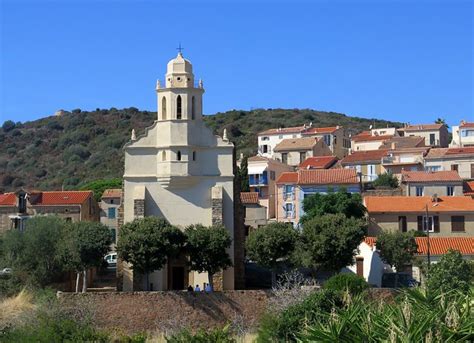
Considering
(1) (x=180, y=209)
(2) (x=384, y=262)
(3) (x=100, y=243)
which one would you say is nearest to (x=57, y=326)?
(3) (x=100, y=243)

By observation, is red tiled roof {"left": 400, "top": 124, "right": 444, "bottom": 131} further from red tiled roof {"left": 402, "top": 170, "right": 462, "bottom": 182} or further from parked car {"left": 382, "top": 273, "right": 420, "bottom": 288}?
parked car {"left": 382, "top": 273, "right": 420, "bottom": 288}

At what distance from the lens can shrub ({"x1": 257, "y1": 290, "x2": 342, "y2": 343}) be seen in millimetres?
34969

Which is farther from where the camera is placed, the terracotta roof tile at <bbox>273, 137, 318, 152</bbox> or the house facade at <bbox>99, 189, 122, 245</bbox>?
the terracotta roof tile at <bbox>273, 137, 318, 152</bbox>

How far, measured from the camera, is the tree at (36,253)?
49569 millimetres

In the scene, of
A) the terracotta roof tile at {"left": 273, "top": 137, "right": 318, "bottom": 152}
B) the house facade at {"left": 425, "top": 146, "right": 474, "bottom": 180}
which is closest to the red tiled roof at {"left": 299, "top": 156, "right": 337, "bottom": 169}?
the terracotta roof tile at {"left": 273, "top": 137, "right": 318, "bottom": 152}

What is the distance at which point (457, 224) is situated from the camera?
63.3m

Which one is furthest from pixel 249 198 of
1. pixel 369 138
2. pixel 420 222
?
pixel 369 138

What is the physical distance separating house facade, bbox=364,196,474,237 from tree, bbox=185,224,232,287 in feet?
65.8

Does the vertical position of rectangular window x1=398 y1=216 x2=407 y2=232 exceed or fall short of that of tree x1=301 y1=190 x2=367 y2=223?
it falls short

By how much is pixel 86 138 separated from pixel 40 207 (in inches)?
3024

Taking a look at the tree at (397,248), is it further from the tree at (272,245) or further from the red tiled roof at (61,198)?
the red tiled roof at (61,198)

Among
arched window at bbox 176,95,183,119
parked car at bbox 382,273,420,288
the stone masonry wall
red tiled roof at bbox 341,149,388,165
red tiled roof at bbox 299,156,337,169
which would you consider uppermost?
red tiled roof at bbox 341,149,388,165

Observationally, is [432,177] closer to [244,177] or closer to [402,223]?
[402,223]

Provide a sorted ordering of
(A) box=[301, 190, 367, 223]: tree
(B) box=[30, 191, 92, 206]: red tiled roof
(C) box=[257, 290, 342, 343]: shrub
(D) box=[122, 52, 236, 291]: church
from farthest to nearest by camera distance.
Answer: (B) box=[30, 191, 92, 206]: red tiled roof → (A) box=[301, 190, 367, 223]: tree → (D) box=[122, 52, 236, 291]: church → (C) box=[257, 290, 342, 343]: shrub
